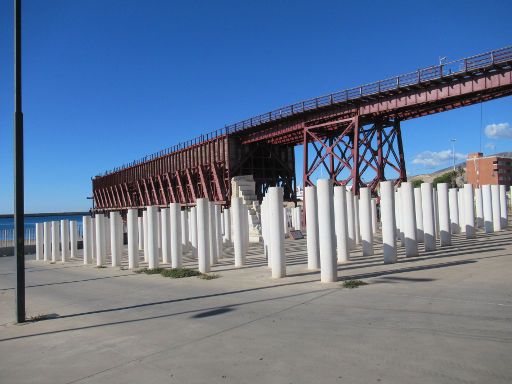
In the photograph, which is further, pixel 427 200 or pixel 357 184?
pixel 357 184

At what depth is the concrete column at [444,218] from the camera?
56.3 ft

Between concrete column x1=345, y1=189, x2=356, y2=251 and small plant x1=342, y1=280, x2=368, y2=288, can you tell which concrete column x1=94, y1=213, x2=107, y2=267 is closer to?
concrete column x1=345, y1=189, x2=356, y2=251

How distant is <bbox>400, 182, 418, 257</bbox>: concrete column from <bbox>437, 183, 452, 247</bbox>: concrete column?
349 centimetres

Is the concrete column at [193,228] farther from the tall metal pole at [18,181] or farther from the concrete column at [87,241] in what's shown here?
the tall metal pole at [18,181]

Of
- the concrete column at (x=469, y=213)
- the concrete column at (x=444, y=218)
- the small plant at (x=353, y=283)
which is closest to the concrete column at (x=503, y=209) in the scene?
the concrete column at (x=469, y=213)

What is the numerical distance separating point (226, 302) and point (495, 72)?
79.6ft

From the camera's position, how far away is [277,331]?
6.48 metres

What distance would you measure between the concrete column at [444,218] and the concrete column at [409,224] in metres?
3.49

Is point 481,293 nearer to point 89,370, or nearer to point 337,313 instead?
point 337,313

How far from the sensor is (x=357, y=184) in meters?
33.3

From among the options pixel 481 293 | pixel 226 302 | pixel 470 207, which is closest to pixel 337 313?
pixel 226 302

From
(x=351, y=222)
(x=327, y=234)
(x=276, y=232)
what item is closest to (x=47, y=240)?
(x=351, y=222)

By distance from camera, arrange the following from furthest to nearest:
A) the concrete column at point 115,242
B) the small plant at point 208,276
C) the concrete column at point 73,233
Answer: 1. the concrete column at point 73,233
2. the concrete column at point 115,242
3. the small plant at point 208,276

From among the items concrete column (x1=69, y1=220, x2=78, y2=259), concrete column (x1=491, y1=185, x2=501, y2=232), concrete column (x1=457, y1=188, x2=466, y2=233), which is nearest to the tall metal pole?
concrete column (x1=69, y1=220, x2=78, y2=259)
